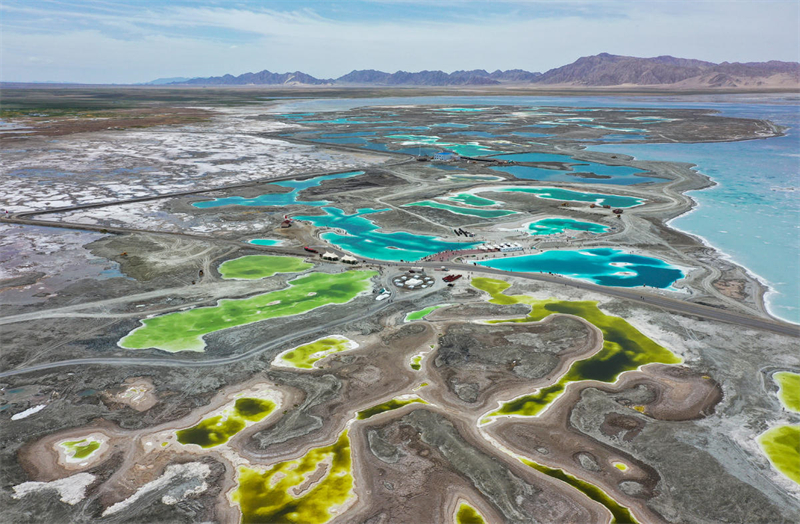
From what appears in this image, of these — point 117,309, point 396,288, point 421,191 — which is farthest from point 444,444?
point 421,191

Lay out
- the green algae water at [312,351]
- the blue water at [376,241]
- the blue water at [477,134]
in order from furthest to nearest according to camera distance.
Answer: the blue water at [477,134] < the blue water at [376,241] < the green algae water at [312,351]

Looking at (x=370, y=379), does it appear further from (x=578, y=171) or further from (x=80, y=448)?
(x=578, y=171)

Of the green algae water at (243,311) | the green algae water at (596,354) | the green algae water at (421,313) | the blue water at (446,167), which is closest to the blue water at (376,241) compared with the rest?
the green algae water at (243,311)

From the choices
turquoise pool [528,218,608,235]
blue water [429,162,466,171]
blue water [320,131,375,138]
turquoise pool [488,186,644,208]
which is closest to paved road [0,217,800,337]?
turquoise pool [528,218,608,235]

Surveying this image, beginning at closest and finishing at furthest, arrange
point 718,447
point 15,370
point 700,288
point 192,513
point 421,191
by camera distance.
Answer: point 192,513 < point 718,447 < point 15,370 < point 700,288 < point 421,191

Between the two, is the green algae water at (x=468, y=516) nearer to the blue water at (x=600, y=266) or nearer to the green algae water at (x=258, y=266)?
the blue water at (x=600, y=266)

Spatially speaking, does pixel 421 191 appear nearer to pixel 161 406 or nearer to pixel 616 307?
pixel 616 307

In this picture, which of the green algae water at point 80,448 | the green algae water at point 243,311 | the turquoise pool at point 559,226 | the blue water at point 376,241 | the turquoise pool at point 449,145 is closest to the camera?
the green algae water at point 80,448
